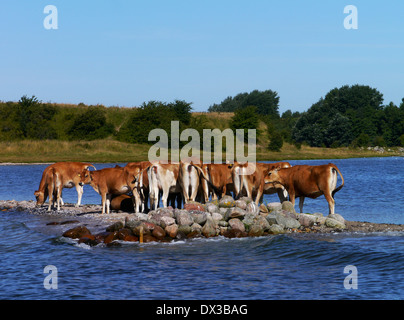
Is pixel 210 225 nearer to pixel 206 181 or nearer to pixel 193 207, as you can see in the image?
pixel 193 207

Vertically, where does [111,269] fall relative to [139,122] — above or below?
below

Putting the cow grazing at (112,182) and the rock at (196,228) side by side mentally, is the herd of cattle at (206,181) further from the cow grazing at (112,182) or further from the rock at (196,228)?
the rock at (196,228)

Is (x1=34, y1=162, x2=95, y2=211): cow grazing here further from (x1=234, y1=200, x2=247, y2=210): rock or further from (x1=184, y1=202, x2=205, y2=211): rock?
(x1=234, y1=200, x2=247, y2=210): rock

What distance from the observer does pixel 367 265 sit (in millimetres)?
13406

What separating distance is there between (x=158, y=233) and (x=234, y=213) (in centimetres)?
245

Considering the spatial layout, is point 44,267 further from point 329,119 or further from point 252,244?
point 329,119

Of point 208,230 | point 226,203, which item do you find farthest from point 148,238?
point 226,203

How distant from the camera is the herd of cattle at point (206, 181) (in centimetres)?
1986

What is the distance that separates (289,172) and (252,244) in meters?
5.46

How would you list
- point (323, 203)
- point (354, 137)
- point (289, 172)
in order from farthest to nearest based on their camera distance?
point (354, 137) → point (323, 203) → point (289, 172)

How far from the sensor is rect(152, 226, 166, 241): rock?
53.5ft

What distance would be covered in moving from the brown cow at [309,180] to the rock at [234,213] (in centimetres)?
358

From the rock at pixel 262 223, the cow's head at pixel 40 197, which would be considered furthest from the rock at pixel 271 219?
the cow's head at pixel 40 197
